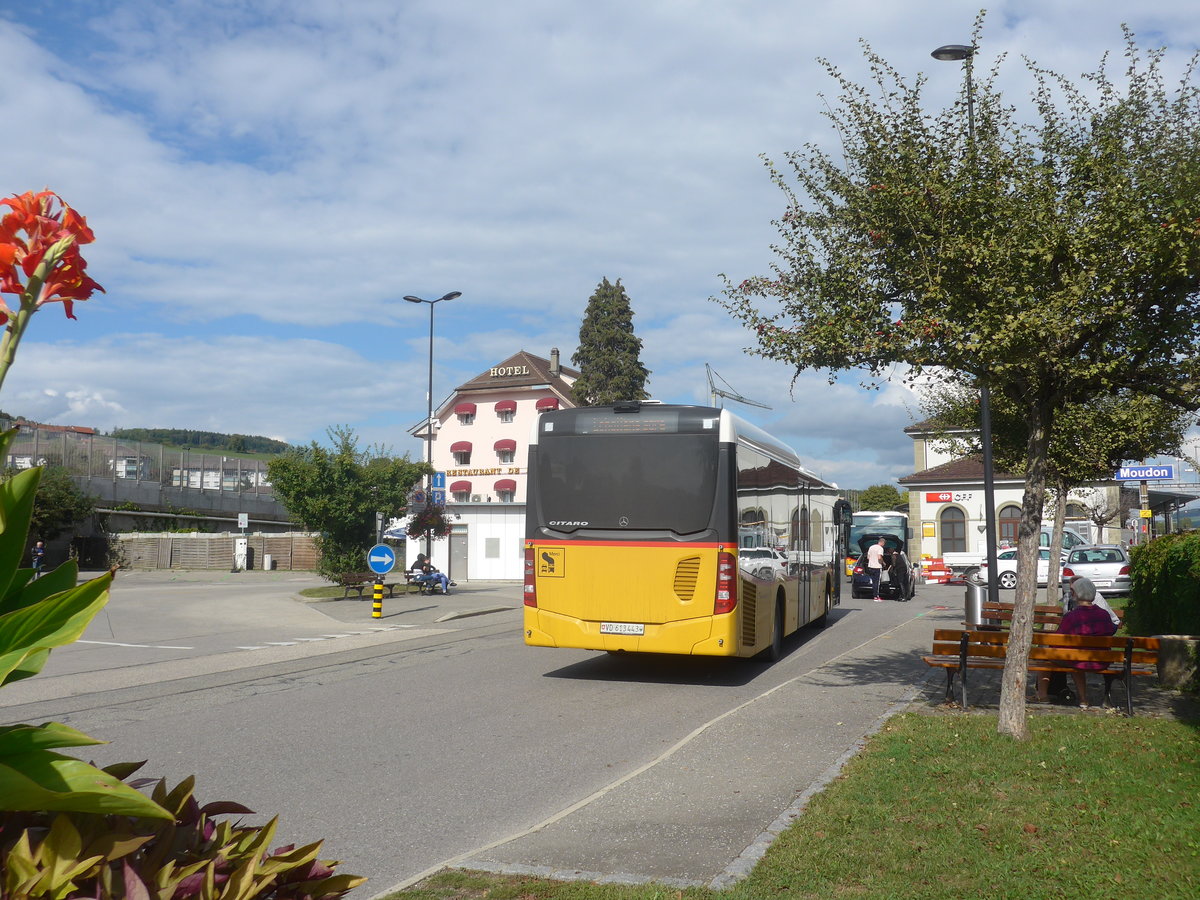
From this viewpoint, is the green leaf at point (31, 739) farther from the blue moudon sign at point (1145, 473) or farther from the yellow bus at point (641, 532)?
the blue moudon sign at point (1145, 473)

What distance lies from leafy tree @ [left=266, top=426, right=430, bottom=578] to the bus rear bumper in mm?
19479

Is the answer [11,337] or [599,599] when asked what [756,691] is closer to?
[599,599]

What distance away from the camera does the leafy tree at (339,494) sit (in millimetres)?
31062

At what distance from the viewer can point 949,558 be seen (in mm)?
Answer: 47406

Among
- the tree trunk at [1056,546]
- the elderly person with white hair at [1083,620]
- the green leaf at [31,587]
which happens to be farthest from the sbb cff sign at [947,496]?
the green leaf at [31,587]

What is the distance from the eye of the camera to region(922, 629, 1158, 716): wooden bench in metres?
9.79

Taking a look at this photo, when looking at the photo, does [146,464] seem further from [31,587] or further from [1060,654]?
[31,587]

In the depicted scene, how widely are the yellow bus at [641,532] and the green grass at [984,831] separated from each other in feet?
14.3

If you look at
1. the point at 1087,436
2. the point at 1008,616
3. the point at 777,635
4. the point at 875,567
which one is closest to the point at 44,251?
the point at 777,635

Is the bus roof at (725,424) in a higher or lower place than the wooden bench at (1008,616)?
higher

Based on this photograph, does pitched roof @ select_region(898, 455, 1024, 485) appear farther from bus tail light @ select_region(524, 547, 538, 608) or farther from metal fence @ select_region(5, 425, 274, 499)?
bus tail light @ select_region(524, 547, 538, 608)

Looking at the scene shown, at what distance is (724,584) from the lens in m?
12.3

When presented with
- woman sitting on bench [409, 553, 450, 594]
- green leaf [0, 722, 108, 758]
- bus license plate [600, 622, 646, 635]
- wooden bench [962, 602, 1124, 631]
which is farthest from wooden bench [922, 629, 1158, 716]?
woman sitting on bench [409, 553, 450, 594]

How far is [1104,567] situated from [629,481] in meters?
24.8
